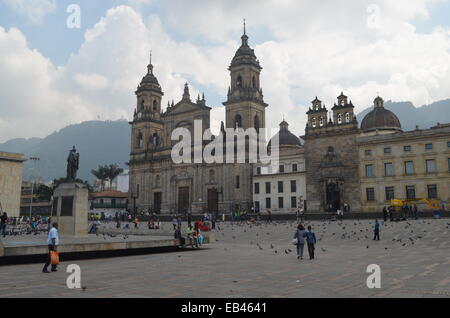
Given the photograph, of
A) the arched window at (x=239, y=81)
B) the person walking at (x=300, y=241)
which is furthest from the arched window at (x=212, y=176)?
the person walking at (x=300, y=241)

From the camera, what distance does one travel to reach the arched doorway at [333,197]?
161 feet

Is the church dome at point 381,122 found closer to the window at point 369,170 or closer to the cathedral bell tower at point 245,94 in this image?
the window at point 369,170

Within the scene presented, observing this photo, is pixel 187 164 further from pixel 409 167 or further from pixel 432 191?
pixel 432 191

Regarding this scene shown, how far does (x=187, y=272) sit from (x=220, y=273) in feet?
3.04

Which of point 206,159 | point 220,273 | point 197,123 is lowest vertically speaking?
point 220,273

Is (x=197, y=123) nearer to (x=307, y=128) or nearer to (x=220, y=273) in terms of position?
(x=307, y=128)

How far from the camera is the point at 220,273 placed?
10.8m

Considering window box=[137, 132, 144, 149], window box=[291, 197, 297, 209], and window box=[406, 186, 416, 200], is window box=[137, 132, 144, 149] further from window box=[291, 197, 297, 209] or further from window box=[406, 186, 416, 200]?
window box=[406, 186, 416, 200]

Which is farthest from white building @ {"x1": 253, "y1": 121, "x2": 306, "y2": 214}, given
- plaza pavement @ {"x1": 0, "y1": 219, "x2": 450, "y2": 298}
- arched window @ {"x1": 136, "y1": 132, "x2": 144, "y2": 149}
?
plaza pavement @ {"x1": 0, "y1": 219, "x2": 450, "y2": 298}

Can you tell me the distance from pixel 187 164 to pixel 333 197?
908 inches

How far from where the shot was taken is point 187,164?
61.7 metres

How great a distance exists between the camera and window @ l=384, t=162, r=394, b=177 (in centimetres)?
4622

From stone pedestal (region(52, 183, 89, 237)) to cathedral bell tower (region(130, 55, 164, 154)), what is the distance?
163ft
